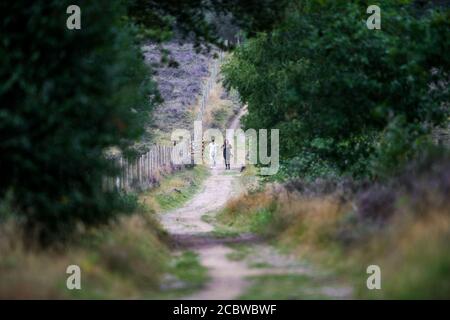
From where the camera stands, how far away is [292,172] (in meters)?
26.5

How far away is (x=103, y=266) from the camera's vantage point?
12.6 meters

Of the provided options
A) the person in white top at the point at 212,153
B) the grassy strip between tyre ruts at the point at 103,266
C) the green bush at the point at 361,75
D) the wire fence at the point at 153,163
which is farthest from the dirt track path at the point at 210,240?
the person in white top at the point at 212,153

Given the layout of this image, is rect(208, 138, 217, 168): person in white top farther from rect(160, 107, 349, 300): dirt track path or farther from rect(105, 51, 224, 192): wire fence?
rect(160, 107, 349, 300): dirt track path

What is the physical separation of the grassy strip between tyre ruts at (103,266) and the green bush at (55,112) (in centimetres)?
49

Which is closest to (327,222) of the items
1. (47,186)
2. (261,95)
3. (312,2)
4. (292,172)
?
(47,186)

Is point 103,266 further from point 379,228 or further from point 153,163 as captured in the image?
point 153,163

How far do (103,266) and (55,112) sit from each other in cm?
229

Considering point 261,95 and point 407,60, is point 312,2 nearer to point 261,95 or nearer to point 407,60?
point 407,60

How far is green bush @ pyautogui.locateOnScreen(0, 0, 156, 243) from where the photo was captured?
1284 cm

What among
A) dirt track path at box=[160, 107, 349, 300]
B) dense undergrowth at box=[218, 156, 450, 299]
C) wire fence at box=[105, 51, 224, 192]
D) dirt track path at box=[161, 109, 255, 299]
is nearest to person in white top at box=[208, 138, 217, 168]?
wire fence at box=[105, 51, 224, 192]

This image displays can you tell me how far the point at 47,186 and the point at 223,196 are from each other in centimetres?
2515

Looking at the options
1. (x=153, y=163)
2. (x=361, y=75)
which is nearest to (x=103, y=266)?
(x=361, y=75)

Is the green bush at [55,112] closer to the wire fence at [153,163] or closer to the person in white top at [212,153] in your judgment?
the wire fence at [153,163]

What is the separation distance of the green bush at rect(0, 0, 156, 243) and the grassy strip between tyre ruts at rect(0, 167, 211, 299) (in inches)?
19.2
